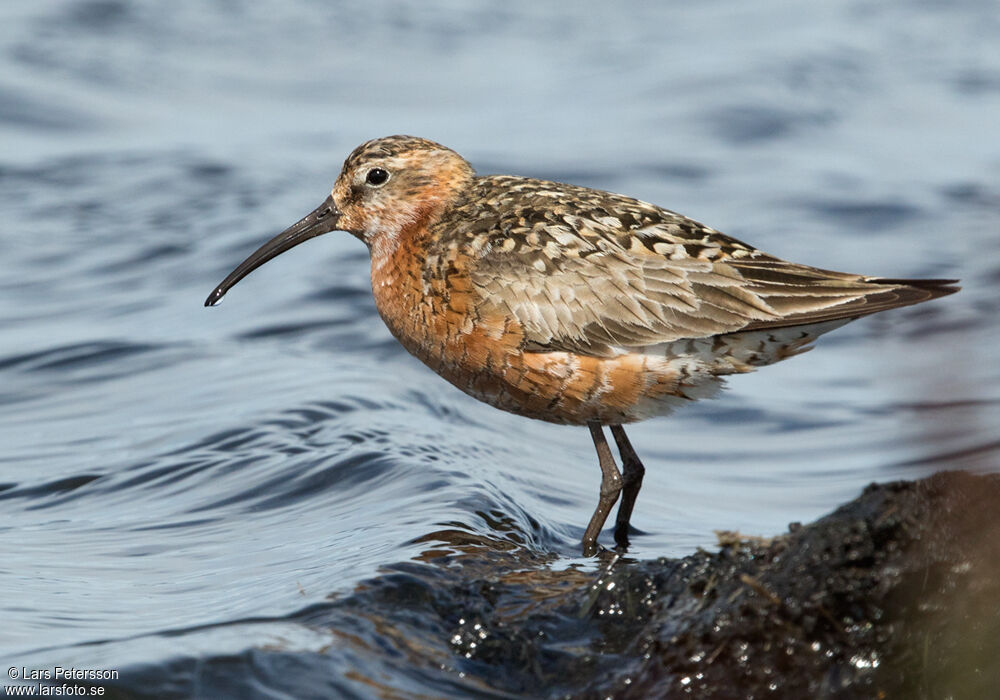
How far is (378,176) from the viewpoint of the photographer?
7.90 meters

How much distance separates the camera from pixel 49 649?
18.5 ft

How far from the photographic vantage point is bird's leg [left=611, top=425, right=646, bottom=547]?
761cm

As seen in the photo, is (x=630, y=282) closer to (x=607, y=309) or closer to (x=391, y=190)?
(x=607, y=309)

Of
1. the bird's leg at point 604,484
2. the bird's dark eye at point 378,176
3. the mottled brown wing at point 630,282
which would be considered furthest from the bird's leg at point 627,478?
the bird's dark eye at point 378,176

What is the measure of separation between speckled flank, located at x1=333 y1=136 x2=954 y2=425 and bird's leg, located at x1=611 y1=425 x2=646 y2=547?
72 centimetres

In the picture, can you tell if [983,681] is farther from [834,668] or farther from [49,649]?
[49,649]

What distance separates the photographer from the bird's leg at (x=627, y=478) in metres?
7.61

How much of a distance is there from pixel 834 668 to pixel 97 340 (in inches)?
315

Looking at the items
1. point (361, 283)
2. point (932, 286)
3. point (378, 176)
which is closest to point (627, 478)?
point (932, 286)

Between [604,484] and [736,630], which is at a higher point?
[736,630]

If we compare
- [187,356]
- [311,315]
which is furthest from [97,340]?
[311,315]

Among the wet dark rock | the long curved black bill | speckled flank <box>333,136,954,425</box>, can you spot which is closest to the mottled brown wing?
speckled flank <box>333,136,954,425</box>

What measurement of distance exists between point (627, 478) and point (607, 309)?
1363mm

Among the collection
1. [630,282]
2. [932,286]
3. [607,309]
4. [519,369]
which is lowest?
[519,369]
